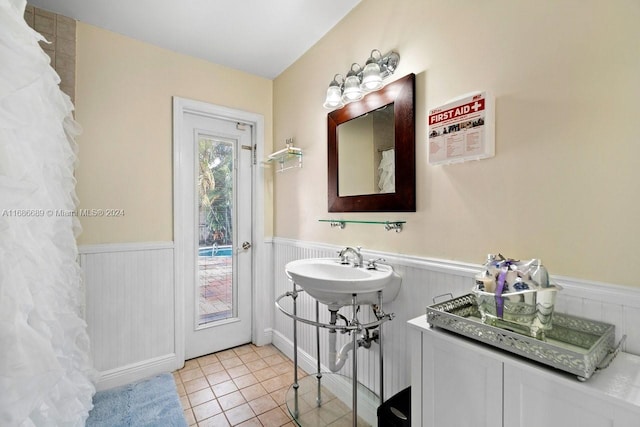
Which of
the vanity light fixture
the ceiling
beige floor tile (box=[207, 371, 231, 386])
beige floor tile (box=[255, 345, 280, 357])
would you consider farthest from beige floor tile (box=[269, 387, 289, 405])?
the ceiling

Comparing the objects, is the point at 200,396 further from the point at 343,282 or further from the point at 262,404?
the point at 343,282

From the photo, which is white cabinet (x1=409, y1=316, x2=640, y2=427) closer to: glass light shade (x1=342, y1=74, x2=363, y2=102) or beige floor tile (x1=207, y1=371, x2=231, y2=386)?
glass light shade (x1=342, y1=74, x2=363, y2=102)

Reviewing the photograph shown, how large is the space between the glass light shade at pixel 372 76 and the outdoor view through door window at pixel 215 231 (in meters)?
1.46

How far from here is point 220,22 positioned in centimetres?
190

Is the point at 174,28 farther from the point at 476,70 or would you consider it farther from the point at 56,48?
the point at 476,70

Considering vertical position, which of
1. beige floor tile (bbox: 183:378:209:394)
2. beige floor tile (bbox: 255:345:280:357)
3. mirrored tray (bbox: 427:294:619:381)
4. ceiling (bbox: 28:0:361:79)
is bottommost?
beige floor tile (bbox: 183:378:209:394)

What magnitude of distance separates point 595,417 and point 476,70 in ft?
3.82

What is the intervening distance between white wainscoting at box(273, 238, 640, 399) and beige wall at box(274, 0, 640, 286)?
0.05 m

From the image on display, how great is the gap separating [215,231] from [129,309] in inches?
32.3

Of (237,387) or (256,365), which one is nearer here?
(237,387)

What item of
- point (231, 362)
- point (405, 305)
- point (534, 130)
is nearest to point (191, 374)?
point (231, 362)

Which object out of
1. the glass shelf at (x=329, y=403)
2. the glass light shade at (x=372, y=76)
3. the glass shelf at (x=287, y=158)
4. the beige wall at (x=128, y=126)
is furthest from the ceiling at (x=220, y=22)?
the glass shelf at (x=329, y=403)

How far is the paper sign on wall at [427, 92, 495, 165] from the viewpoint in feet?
3.66

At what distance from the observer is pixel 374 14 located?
5.39 ft
